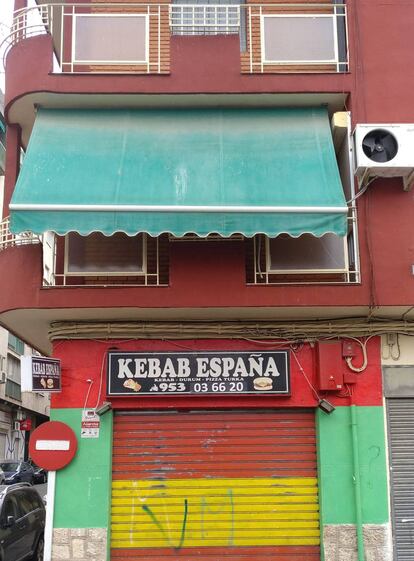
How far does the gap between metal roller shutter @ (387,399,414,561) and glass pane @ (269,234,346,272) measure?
84.3 inches

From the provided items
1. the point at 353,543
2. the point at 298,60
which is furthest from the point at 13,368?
the point at 353,543

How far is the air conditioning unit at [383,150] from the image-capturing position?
8.87 m

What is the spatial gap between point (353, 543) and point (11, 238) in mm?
6492

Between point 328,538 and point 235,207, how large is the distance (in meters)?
4.64

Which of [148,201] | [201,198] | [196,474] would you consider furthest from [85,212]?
[196,474]

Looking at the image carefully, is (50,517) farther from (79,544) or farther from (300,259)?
(300,259)

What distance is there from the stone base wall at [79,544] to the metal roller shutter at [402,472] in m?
3.98

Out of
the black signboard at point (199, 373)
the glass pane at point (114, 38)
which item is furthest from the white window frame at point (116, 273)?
the glass pane at point (114, 38)

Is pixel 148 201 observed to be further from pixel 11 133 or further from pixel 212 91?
pixel 11 133

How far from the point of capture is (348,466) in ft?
29.7

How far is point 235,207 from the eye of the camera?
814 cm

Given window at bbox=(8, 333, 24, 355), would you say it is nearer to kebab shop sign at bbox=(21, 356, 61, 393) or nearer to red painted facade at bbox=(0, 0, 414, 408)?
red painted facade at bbox=(0, 0, 414, 408)

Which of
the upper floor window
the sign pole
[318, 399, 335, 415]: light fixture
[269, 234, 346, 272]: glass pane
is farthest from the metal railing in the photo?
[318, 399, 335, 415]: light fixture

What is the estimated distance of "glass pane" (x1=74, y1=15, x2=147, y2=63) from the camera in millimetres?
10008
